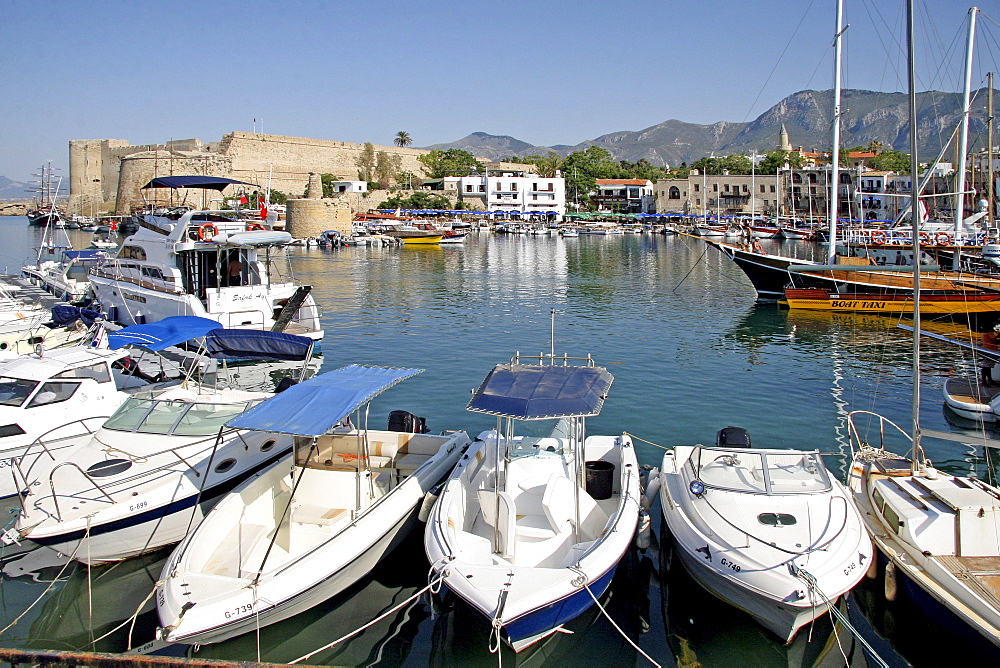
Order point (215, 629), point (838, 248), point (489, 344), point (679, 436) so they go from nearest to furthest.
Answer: point (215, 629)
point (679, 436)
point (489, 344)
point (838, 248)

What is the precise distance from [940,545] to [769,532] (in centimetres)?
184

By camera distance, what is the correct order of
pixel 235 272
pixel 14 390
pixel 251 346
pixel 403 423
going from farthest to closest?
1. pixel 235 272
2. pixel 251 346
3. pixel 403 423
4. pixel 14 390

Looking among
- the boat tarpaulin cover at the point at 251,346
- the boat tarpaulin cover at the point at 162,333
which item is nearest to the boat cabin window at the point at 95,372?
the boat tarpaulin cover at the point at 162,333

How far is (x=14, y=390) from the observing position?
11.5m

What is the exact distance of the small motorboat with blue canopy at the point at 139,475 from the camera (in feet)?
29.1

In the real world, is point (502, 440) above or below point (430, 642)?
above

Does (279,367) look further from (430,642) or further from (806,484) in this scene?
(806,484)

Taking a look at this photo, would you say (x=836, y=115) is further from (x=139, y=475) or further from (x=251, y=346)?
(x=139, y=475)

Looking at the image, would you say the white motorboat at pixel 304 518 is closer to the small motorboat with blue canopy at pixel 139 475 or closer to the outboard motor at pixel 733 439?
the small motorboat with blue canopy at pixel 139 475

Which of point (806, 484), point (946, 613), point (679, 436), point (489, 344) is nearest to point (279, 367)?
point (489, 344)

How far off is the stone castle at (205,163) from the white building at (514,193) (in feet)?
57.5

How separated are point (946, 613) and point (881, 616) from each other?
1013 millimetres

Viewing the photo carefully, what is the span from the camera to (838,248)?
137 ft

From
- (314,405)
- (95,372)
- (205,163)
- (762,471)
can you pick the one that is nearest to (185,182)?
(95,372)
